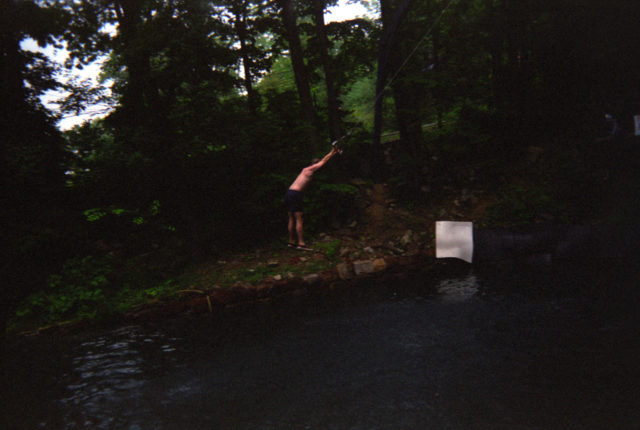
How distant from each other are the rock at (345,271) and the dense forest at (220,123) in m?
2.08

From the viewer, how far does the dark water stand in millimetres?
3384

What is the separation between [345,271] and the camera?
296 inches

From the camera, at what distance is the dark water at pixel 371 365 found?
3384 mm

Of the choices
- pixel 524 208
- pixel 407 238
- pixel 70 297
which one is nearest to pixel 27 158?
pixel 70 297

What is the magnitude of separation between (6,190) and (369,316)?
703 centimetres

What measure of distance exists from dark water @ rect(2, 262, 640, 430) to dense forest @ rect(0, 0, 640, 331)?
7.39 feet

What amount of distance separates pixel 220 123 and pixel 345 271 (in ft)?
12.9

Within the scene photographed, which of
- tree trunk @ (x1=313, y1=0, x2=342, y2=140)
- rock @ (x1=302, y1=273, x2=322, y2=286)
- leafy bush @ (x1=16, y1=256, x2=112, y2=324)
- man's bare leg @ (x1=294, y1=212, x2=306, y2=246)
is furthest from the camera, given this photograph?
tree trunk @ (x1=313, y1=0, x2=342, y2=140)

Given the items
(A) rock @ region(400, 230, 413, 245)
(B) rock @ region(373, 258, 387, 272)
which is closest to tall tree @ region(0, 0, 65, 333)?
(B) rock @ region(373, 258, 387, 272)

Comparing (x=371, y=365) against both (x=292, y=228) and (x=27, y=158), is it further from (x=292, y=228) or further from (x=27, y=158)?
(x=27, y=158)

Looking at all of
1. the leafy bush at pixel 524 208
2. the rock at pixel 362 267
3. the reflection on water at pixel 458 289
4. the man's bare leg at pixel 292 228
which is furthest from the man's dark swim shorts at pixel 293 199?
the leafy bush at pixel 524 208

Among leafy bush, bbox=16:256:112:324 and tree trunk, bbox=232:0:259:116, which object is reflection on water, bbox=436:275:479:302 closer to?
leafy bush, bbox=16:256:112:324

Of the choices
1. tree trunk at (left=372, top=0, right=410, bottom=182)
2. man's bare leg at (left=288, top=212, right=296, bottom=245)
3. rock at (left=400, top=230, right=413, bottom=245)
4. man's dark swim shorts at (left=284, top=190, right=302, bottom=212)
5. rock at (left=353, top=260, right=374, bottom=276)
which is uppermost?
tree trunk at (left=372, top=0, right=410, bottom=182)

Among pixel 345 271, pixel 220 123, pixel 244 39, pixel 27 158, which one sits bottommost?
pixel 345 271
